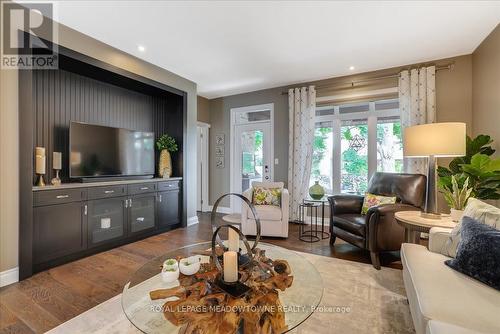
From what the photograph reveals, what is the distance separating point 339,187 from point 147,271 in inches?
139

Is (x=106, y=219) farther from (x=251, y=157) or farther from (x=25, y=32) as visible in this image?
(x=251, y=157)

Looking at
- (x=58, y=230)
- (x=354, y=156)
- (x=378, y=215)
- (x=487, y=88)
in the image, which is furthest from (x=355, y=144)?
(x=58, y=230)

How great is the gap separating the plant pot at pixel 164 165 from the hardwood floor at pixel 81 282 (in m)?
1.07

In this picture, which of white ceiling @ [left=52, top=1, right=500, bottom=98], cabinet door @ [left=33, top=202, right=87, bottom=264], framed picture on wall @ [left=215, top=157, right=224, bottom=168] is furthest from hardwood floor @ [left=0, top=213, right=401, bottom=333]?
white ceiling @ [left=52, top=1, right=500, bottom=98]

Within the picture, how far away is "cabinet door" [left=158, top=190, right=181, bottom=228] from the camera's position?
3.75 meters

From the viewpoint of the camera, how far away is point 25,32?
2.22 meters

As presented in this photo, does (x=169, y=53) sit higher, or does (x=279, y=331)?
(x=169, y=53)

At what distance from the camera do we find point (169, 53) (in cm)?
320

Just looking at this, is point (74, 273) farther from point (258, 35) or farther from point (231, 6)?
point (258, 35)

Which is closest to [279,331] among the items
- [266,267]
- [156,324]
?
[266,267]

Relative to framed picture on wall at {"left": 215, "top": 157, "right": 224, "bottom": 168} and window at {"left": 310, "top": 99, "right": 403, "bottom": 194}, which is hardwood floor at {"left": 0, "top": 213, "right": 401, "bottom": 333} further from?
framed picture on wall at {"left": 215, "top": 157, "right": 224, "bottom": 168}

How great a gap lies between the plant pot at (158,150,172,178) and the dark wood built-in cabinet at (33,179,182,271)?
192mm

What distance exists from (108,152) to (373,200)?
365cm

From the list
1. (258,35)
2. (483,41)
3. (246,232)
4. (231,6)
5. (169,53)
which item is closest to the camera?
(231,6)
